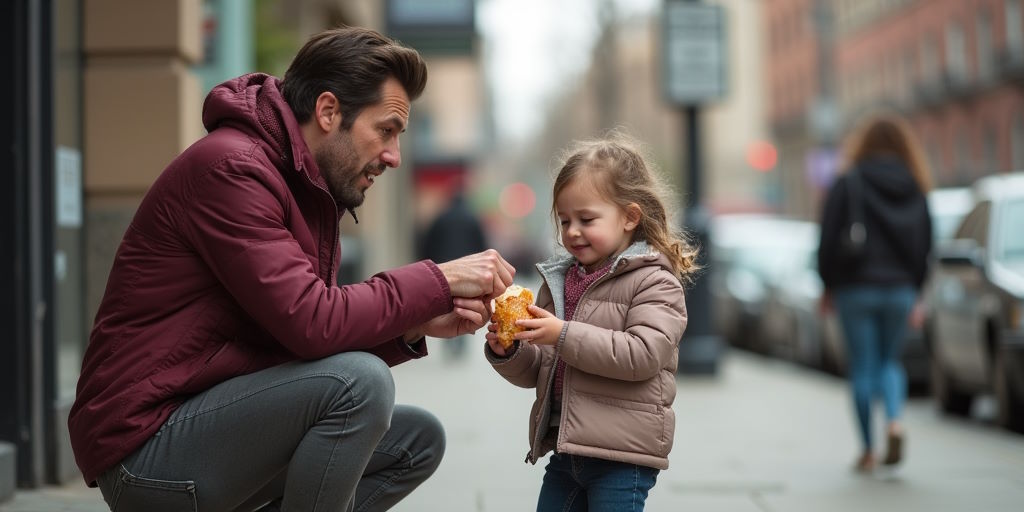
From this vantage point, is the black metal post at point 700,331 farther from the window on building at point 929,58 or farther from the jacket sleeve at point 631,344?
the window on building at point 929,58

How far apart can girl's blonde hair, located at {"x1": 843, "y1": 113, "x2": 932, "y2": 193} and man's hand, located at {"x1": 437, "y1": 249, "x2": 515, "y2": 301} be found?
407cm

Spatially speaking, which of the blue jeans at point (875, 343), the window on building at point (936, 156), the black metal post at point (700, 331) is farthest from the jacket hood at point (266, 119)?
the window on building at point (936, 156)

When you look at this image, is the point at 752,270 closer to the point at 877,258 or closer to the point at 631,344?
the point at 877,258

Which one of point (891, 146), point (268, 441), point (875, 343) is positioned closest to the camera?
point (268, 441)

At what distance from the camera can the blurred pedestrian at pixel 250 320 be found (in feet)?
10.4

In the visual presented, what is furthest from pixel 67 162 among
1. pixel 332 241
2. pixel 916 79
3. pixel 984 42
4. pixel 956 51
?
pixel 916 79

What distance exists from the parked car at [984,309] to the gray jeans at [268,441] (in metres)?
6.01

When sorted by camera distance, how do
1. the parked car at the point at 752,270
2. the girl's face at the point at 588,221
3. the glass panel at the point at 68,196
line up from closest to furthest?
the girl's face at the point at 588,221 < the glass panel at the point at 68,196 < the parked car at the point at 752,270

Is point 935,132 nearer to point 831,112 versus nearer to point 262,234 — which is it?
point 831,112

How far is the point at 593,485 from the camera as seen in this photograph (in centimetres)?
354

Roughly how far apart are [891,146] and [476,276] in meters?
4.22

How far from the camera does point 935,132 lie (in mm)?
46938

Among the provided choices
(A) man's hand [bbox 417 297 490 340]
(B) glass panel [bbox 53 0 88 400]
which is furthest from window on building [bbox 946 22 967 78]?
(A) man's hand [bbox 417 297 490 340]

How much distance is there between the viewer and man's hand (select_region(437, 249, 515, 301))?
3.40m
